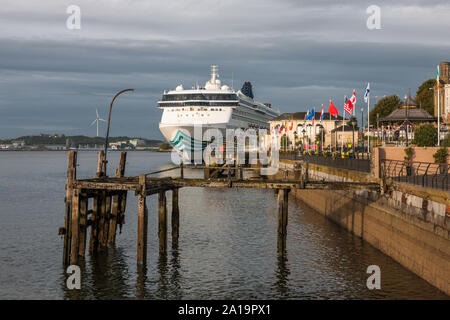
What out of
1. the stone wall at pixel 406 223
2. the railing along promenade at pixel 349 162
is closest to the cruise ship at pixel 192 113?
the railing along promenade at pixel 349 162

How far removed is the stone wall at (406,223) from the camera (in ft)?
61.6

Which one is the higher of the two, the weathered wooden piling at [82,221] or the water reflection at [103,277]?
the weathered wooden piling at [82,221]

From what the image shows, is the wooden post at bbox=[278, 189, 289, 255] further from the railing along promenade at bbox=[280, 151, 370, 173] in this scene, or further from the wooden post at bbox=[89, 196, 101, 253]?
the railing along promenade at bbox=[280, 151, 370, 173]

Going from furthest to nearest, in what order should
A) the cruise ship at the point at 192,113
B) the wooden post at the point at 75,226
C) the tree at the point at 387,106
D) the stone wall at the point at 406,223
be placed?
the tree at the point at 387,106, the cruise ship at the point at 192,113, the wooden post at the point at 75,226, the stone wall at the point at 406,223

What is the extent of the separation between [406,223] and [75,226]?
1471cm

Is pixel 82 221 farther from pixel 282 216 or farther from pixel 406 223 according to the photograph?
pixel 406 223

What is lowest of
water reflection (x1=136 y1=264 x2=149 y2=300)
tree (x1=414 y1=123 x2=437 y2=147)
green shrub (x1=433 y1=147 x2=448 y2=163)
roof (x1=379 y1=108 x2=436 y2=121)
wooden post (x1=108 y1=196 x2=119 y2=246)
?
water reflection (x1=136 y1=264 x2=149 y2=300)

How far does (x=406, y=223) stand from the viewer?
22.4 metres

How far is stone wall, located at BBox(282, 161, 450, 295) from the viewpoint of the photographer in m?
18.8

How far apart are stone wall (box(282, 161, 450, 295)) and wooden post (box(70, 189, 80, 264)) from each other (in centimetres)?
1444

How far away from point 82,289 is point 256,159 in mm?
70310

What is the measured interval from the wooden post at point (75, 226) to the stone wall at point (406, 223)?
14.4 meters

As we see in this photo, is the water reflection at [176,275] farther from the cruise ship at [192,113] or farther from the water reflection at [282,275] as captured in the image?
the cruise ship at [192,113]

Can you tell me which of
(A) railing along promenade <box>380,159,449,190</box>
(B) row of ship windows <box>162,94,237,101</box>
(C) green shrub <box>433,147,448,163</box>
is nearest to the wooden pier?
(A) railing along promenade <box>380,159,449,190</box>
